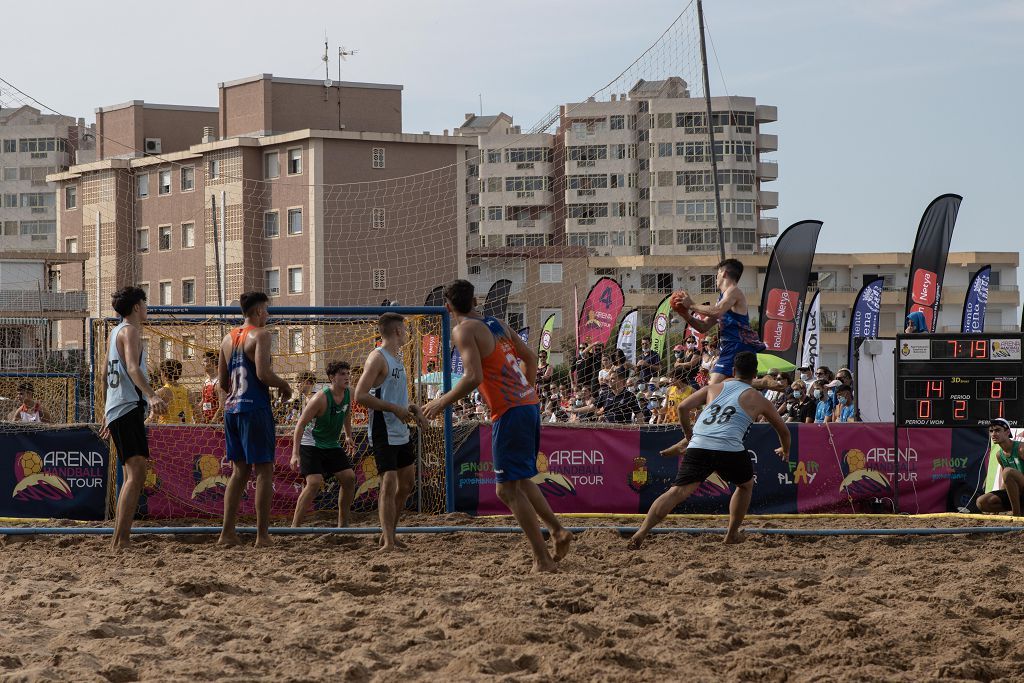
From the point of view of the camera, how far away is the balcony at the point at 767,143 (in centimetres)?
9476

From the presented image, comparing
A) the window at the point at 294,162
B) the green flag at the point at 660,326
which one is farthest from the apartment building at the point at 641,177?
the green flag at the point at 660,326

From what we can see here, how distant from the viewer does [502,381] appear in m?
7.52

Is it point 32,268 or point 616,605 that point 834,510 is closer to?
point 616,605

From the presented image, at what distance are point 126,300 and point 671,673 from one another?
199 inches

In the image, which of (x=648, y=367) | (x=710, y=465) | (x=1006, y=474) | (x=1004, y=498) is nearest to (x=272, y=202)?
(x=648, y=367)

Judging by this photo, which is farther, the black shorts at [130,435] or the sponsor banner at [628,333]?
the sponsor banner at [628,333]

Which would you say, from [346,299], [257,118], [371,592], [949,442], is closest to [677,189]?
[257,118]

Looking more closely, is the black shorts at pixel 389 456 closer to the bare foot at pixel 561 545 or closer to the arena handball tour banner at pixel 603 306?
the bare foot at pixel 561 545

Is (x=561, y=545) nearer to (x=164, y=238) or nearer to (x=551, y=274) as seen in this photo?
(x=551, y=274)

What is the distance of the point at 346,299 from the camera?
40.3 meters

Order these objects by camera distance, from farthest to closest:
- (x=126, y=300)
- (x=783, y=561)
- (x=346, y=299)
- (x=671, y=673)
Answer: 1. (x=346, y=299)
2. (x=126, y=300)
3. (x=783, y=561)
4. (x=671, y=673)

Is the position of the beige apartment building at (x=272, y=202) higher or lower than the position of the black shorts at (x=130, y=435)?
higher

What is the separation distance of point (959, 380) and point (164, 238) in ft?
99.9

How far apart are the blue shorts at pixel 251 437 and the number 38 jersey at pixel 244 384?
0.05m
